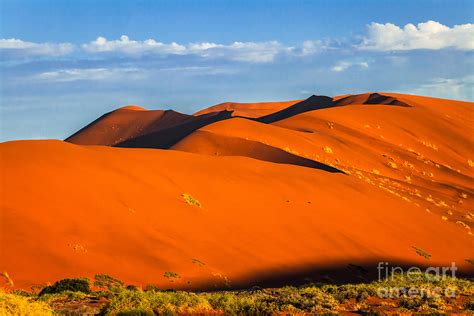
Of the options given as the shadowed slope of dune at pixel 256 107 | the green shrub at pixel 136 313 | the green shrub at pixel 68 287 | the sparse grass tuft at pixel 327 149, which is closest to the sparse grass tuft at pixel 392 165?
the sparse grass tuft at pixel 327 149

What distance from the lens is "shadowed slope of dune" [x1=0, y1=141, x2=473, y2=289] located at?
28938mm

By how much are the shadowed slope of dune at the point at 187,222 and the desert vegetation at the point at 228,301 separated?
3310 mm

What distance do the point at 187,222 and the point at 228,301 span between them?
14049mm

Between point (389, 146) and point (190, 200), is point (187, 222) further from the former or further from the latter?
point (389, 146)

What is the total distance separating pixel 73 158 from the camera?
119 ft

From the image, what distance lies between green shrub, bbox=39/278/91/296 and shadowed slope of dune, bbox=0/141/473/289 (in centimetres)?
245

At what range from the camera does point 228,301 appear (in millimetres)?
20609

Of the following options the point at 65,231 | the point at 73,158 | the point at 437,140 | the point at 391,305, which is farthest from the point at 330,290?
the point at 437,140

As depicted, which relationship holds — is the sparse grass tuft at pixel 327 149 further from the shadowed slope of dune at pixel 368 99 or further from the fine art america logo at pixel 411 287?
the shadowed slope of dune at pixel 368 99

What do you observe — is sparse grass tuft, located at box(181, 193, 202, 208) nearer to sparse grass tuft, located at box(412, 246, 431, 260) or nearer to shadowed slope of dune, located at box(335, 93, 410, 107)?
sparse grass tuft, located at box(412, 246, 431, 260)

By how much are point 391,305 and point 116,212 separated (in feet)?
45.6

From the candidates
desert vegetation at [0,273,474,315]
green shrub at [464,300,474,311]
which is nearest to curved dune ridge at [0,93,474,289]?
desert vegetation at [0,273,474,315]

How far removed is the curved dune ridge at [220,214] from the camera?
1153 inches

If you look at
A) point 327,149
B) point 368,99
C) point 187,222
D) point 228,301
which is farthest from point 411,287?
point 368,99
